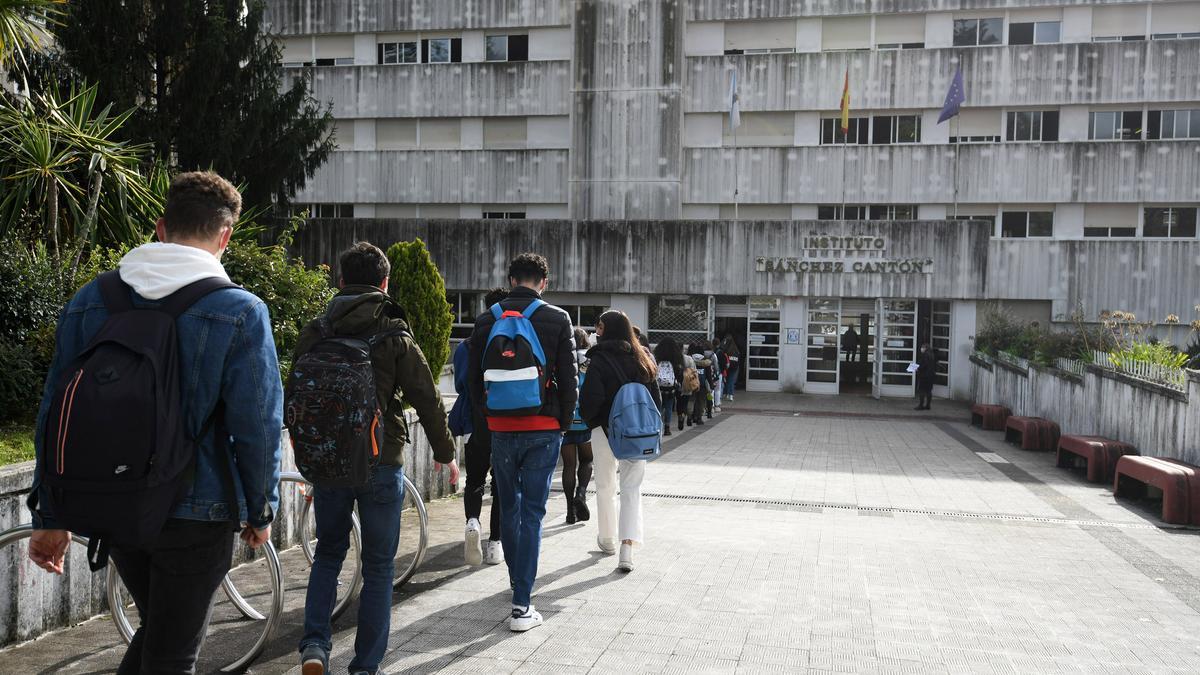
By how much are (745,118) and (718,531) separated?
84.2 feet

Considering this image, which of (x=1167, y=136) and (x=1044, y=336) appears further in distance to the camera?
(x=1167, y=136)

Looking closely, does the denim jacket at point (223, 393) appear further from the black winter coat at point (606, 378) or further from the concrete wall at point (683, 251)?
the concrete wall at point (683, 251)

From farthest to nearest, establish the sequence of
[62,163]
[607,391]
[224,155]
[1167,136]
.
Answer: [1167,136] < [224,155] < [62,163] < [607,391]

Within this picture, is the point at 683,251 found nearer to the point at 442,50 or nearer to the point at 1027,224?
the point at 1027,224

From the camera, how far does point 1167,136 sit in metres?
30.0

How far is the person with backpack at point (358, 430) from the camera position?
4.02 meters

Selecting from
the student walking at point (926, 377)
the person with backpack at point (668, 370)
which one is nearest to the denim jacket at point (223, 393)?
the person with backpack at point (668, 370)

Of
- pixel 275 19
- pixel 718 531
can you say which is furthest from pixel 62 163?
pixel 275 19

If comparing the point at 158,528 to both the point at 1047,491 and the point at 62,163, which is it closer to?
the point at 62,163

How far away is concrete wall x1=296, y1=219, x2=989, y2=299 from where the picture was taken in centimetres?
2894

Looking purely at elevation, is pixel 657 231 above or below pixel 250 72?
below

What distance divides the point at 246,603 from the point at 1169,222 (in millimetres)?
31291

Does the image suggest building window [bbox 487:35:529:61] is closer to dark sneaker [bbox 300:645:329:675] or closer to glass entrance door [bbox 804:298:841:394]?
glass entrance door [bbox 804:298:841:394]

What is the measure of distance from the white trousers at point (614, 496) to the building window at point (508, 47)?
28.3m
